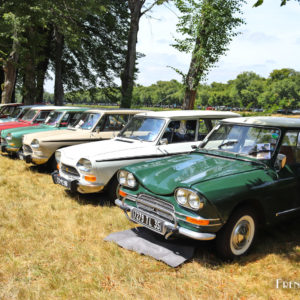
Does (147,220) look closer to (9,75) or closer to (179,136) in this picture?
(179,136)

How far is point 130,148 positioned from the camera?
21.4 feet

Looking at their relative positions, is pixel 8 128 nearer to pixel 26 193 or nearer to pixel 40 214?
pixel 26 193

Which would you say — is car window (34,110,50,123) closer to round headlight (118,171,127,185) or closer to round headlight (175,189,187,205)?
round headlight (118,171,127,185)

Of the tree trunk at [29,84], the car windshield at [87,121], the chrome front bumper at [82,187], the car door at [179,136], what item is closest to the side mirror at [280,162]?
the car door at [179,136]

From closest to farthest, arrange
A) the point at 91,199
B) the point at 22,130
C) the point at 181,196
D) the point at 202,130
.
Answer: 1. the point at 181,196
2. the point at 91,199
3. the point at 202,130
4. the point at 22,130

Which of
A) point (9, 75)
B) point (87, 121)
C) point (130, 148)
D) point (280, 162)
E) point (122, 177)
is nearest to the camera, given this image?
point (280, 162)

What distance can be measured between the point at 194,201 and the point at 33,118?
9.40 m

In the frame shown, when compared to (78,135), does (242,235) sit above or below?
below

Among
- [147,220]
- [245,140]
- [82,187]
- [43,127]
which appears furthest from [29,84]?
[147,220]

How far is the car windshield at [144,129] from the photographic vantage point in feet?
22.1

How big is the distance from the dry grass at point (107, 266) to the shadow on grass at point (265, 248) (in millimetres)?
13

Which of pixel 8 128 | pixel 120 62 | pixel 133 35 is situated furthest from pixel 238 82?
pixel 8 128

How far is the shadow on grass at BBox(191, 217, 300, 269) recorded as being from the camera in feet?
13.4

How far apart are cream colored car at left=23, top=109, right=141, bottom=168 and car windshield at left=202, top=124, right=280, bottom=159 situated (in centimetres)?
357
